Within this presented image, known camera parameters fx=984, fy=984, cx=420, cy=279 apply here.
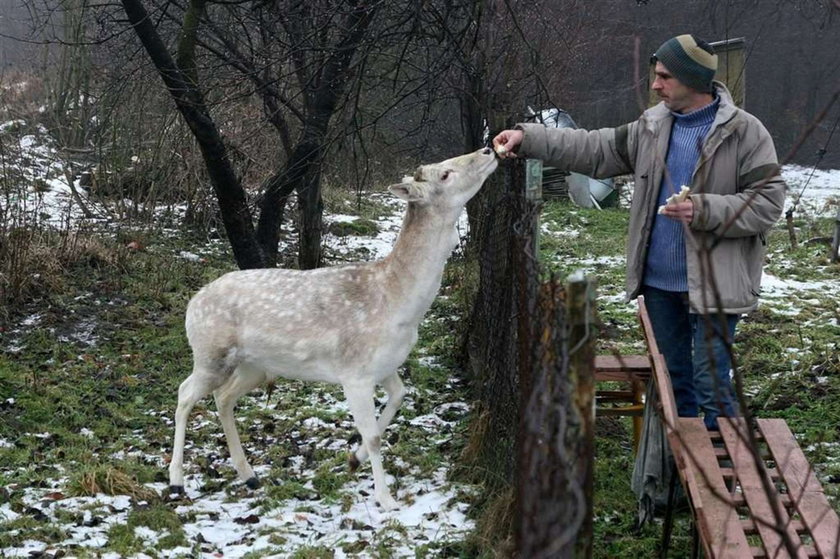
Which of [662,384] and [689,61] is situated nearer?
[662,384]

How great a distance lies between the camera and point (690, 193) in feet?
13.5

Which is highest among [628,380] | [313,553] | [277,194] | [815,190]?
[277,194]

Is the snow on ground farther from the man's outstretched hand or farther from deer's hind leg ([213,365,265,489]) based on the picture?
deer's hind leg ([213,365,265,489])

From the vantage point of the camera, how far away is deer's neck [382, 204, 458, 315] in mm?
5371

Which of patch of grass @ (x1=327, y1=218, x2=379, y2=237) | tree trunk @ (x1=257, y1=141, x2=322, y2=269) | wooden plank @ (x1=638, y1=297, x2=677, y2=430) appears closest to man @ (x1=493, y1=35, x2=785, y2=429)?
wooden plank @ (x1=638, y1=297, x2=677, y2=430)

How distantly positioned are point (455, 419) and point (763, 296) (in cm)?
455

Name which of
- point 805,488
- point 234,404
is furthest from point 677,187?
point 234,404

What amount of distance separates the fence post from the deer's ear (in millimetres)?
3011

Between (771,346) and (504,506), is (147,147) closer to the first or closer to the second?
(771,346)

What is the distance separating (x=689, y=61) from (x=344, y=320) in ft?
7.54

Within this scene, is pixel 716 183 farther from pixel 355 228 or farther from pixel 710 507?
pixel 355 228

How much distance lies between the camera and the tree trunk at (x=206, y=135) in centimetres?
803

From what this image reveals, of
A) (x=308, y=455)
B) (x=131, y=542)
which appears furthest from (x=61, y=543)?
(x=308, y=455)

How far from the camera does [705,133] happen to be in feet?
14.8
